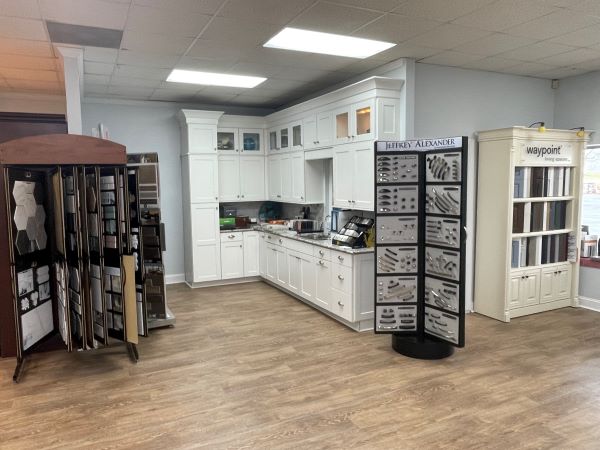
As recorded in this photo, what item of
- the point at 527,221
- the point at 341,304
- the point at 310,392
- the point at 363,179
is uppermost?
the point at 363,179

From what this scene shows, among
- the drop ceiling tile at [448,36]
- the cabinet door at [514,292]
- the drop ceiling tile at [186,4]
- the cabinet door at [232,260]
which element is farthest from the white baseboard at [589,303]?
the drop ceiling tile at [186,4]

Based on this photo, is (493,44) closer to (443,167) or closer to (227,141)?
(443,167)

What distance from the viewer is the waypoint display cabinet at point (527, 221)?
15.5 feet

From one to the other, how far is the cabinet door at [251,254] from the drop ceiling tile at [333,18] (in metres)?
3.70

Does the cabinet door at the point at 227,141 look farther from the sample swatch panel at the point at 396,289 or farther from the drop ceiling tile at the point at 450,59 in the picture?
the sample swatch panel at the point at 396,289

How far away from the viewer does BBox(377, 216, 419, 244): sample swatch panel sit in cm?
383

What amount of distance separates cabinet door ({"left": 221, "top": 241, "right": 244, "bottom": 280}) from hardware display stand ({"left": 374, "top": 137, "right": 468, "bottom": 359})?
317 centimetres

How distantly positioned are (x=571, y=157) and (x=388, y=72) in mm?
2364

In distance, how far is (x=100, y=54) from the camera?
164 inches

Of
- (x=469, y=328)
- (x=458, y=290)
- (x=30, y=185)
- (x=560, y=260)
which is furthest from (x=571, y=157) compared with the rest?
(x=30, y=185)

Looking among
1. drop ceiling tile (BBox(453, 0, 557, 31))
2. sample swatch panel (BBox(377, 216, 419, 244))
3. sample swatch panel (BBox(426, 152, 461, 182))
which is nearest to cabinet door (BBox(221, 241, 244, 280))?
sample swatch panel (BBox(377, 216, 419, 244))

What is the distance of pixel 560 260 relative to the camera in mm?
5188

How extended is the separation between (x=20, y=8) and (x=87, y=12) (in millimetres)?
462

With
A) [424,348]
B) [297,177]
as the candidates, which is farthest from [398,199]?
[297,177]
